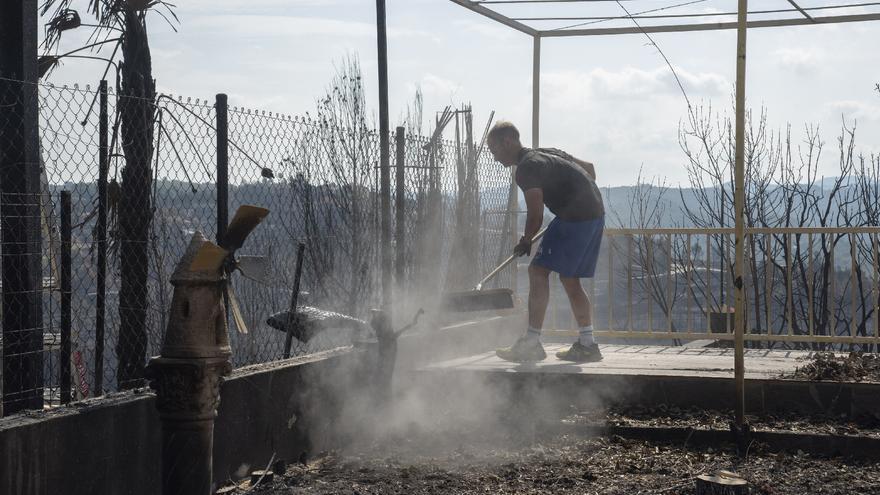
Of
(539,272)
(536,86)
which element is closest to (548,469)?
(539,272)

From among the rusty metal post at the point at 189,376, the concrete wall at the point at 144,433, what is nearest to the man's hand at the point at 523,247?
the concrete wall at the point at 144,433

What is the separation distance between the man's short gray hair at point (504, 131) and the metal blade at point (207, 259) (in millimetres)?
4447

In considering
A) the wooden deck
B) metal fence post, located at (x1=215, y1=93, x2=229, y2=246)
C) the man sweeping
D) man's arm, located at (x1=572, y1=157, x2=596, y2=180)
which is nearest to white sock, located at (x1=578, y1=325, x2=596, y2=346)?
the man sweeping

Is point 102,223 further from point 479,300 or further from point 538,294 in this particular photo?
point 538,294

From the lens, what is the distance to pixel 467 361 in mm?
8289

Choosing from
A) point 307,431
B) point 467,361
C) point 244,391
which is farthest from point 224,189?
point 467,361

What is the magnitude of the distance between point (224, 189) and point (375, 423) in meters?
2.15

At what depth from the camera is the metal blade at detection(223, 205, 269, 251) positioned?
164 inches

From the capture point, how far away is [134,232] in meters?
6.57

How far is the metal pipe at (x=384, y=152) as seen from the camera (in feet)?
26.3

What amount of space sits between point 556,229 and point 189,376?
468 centimetres

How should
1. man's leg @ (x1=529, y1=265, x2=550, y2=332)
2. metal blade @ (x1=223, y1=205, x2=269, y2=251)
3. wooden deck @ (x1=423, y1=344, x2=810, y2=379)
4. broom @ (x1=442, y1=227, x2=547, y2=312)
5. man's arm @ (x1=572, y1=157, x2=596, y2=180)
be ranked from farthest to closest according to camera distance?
man's arm @ (x1=572, y1=157, x2=596, y2=180) → man's leg @ (x1=529, y1=265, x2=550, y2=332) → wooden deck @ (x1=423, y1=344, x2=810, y2=379) → broom @ (x1=442, y1=227, x2=547, y2=312) → metal blade @ (x1=223, y1=205, x2=269, y2=251)

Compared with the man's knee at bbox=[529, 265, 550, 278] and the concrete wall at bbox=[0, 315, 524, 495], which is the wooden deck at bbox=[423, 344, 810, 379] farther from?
the man's knee at bbox=[529, 265, 550, 278]

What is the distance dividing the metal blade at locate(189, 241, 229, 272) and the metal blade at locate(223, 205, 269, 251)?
13 centimetres
